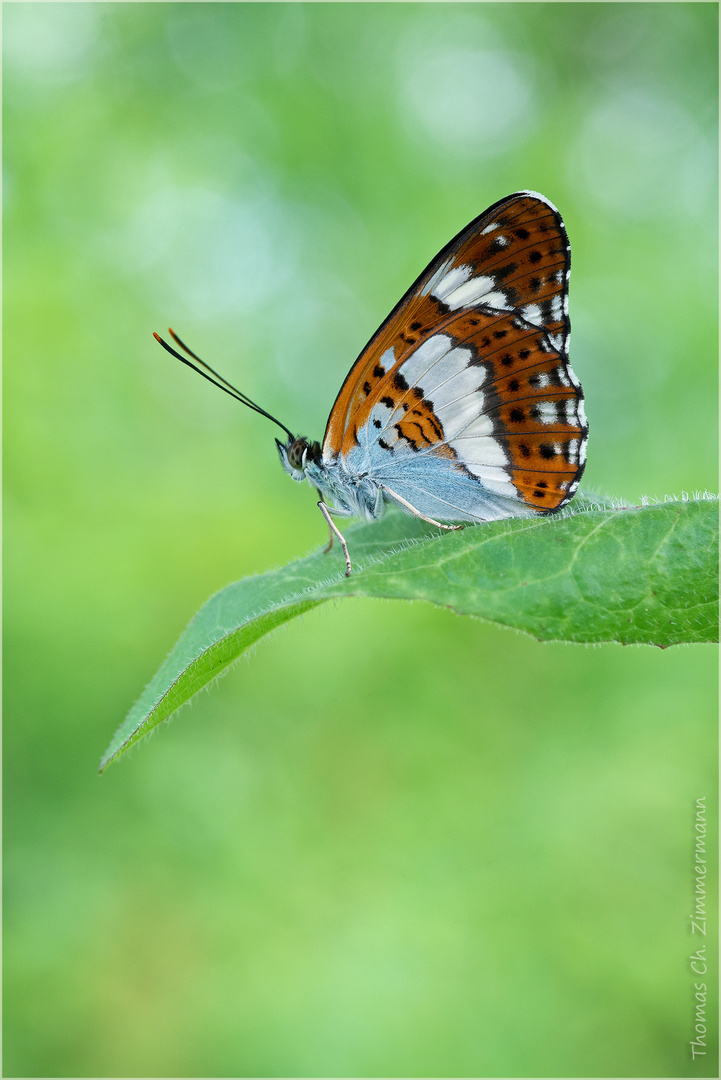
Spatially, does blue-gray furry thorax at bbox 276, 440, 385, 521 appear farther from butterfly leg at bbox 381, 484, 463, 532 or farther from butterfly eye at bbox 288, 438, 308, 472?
butterfly leg at bbox 381, 484, 463, 532

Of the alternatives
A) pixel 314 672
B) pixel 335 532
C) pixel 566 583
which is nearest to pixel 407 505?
pixel 335 532

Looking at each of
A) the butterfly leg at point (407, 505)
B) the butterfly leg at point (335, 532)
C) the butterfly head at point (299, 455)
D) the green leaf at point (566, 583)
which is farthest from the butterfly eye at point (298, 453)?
the green leaf at point (566, 583)

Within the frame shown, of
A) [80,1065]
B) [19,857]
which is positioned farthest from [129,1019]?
[19,857]

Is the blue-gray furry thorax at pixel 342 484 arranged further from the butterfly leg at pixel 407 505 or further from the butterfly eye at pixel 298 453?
the butterfly leg at pixel 407 505

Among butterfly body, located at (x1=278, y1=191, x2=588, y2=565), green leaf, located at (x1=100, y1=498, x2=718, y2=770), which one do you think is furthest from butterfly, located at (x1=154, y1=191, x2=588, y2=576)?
green leaf, located at (x1=100, y1=498, x2=718, y2=770)

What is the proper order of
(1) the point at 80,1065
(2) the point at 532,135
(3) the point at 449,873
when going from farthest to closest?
1. (2) the point at 532,135
2. (3) the point at 449,873
3. (1) the point at 80,1065

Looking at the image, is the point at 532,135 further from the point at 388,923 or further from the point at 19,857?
the point at 19,857
